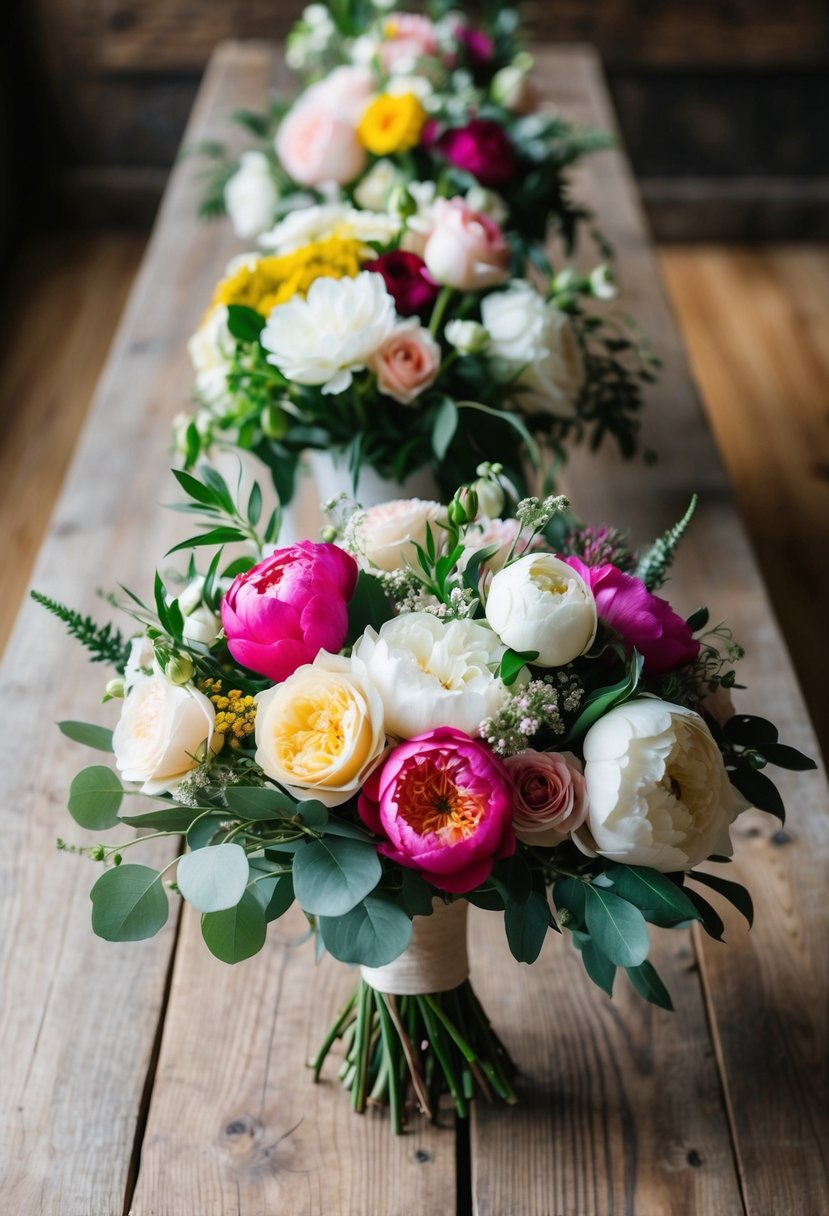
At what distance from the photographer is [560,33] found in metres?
3.46

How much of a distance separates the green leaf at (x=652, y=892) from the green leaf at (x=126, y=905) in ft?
0.83

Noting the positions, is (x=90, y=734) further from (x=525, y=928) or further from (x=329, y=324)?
(x=329, y=324)

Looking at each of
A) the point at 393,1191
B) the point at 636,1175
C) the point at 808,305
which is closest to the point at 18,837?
the point at 393,1191

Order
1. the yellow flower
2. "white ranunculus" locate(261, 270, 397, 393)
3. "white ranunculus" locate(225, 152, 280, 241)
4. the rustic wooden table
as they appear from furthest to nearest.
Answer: "white ranunculus" locate(225, 152, 280, 241) → the yellow flower → "white ranunculus" locate(261, 270, 397, 393) → the rustic wooden table

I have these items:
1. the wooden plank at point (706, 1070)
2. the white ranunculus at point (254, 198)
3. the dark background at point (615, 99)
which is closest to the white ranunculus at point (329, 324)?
the wooden plank at point (706, 1070)

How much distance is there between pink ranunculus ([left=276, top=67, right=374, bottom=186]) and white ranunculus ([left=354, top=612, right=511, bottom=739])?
3.38ft

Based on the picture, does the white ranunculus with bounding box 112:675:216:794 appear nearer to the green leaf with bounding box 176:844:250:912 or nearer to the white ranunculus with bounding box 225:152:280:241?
the green leaf with bounding box 176:844:250:912

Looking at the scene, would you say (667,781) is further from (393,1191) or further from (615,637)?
(393,1191)

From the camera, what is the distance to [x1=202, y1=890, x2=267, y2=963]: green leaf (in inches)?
26.2

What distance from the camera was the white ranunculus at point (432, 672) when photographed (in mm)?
636

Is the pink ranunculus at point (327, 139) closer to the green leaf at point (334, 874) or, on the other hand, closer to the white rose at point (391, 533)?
the white rose at point (391, 533)

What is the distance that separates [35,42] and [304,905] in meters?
3.43

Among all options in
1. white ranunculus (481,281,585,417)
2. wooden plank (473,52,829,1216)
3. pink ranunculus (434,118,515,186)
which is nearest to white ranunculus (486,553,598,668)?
wooden plank (473,52,829,1216)

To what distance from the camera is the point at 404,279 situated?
1145 millimetres
